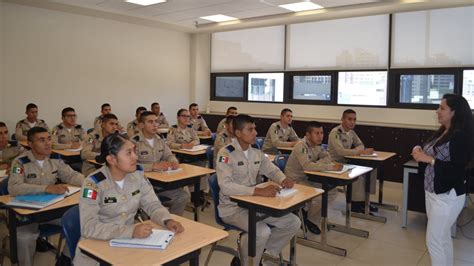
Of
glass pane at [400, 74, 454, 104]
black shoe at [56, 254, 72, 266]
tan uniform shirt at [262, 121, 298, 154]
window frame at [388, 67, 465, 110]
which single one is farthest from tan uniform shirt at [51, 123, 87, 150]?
glass pane at [400, 74, 454, 104]

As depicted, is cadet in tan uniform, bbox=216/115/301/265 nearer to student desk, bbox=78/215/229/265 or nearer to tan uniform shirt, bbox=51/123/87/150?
student desk, bbox=78/215/229/265

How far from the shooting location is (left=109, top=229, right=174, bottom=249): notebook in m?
1.98

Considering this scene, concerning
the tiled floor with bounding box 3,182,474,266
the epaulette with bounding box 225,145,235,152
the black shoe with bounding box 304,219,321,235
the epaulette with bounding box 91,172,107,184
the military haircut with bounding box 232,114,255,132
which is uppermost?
the military haircut with bounding box 232,114,255,132

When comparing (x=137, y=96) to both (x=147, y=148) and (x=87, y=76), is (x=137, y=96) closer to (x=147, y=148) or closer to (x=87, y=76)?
(x=87, y=76)

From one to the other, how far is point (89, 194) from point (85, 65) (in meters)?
6.23

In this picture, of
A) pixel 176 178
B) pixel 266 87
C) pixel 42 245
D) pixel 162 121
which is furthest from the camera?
pixel 266 87

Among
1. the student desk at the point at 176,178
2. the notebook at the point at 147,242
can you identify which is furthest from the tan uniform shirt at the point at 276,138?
the notebook at the point at 147,242

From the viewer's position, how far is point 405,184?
468 cm

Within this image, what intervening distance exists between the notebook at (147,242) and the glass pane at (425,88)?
602 centimetres

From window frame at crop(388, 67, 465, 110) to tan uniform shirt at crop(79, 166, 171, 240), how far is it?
570 cm

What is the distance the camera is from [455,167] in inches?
107

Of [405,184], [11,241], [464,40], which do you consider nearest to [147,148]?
[11,241]

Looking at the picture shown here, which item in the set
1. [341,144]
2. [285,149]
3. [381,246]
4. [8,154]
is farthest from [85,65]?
[381,246]

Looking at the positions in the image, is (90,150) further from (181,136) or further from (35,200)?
(35,200)
